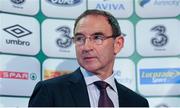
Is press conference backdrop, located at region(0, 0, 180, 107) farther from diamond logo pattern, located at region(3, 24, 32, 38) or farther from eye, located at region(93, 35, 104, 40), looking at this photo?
eye, located at region(93, 35, 104, 40)

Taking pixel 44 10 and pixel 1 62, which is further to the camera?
pixel 44 10

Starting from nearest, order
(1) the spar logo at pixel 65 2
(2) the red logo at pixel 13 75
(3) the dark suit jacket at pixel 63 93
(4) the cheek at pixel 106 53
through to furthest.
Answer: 1. (3) the dark suit jacket at pixel 63 93
2. (4) the cheek at pixel 106 53
3. (2) the red logo at pixel 13 75
4. (1) the spar logo at pixel 65 2

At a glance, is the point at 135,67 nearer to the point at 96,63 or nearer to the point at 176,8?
the point at 176,8

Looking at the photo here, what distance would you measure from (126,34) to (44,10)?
518mm

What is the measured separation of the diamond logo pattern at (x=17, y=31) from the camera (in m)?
2.24

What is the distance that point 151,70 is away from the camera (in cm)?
244

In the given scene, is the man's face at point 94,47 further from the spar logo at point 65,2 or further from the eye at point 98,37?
the spar logo at point 65,2

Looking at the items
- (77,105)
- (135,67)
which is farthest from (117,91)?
(135,67)

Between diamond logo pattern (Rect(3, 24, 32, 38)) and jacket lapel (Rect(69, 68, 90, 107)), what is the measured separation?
2.15ft

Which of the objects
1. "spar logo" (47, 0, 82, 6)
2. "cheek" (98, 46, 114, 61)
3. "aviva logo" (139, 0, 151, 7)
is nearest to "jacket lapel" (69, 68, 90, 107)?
"cheek" (98, 46, 114, 61)

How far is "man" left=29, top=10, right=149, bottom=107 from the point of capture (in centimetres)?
160

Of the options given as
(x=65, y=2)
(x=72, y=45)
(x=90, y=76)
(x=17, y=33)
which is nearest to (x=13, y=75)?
(x=17, y=33)

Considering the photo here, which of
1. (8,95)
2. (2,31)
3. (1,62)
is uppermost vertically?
(2,31)

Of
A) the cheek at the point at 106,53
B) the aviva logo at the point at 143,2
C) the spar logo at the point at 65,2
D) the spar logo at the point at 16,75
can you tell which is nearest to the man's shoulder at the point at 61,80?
the cheek at the point at 106,53
